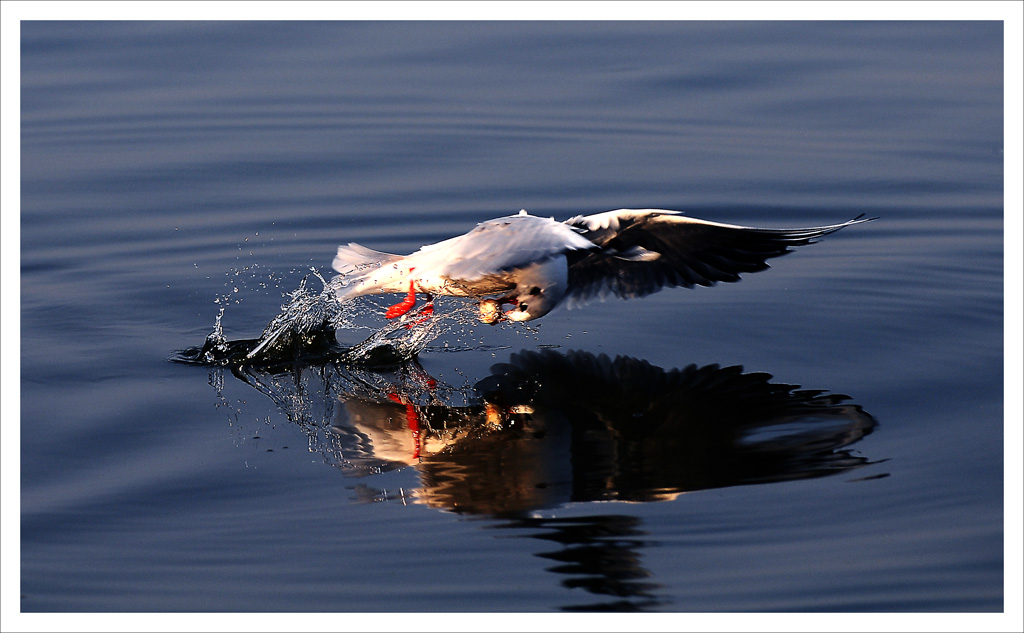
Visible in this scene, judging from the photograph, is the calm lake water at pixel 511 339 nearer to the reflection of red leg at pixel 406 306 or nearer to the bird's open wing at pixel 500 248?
the reflection of red leg at pixel 406 306

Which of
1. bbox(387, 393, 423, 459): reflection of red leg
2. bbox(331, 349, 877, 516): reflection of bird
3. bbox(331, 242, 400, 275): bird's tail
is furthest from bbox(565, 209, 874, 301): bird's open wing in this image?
bbox(387, 393, 423, 459): reflection of red leg

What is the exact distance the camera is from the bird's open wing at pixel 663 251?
241 inches

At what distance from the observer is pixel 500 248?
5.64 m

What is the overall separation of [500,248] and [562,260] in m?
0.34

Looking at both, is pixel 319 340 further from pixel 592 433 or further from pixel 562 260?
pixel 592 433

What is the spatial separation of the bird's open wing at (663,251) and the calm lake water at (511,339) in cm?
19

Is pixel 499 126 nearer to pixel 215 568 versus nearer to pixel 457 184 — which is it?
pixel 457 184

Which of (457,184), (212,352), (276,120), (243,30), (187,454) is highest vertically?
(243,30)

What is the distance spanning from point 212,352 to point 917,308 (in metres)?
3.81

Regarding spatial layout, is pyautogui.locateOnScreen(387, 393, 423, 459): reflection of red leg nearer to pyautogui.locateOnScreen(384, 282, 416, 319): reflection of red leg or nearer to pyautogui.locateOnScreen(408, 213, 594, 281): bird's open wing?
pyautogui.locateOnScreen(384, 282, 416, 319): reflection of red leg

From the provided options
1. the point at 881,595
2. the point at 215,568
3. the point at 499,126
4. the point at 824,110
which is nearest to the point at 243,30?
the point at 499,126

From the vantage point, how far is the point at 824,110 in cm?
968

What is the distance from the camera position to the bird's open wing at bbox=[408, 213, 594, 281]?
18.4ft

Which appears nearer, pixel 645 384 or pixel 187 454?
pixel 187 454
